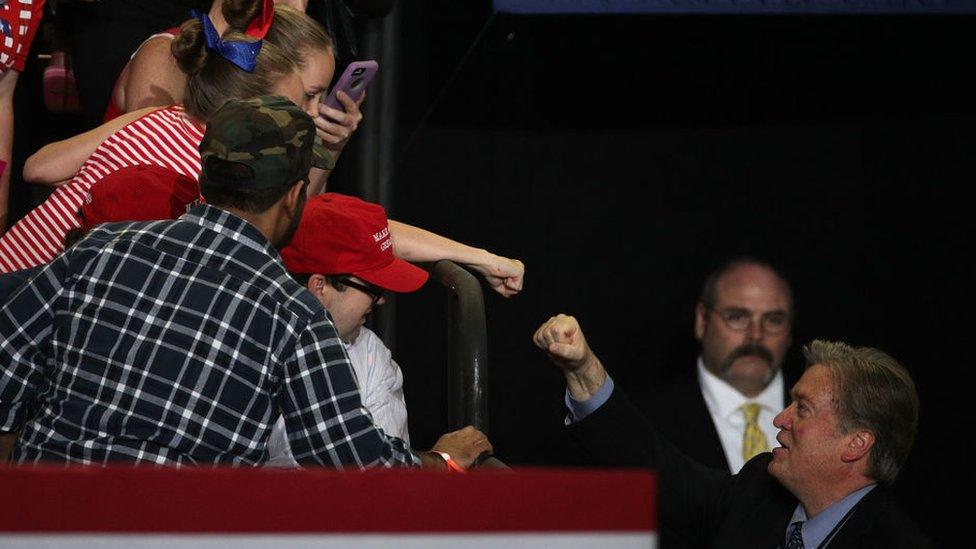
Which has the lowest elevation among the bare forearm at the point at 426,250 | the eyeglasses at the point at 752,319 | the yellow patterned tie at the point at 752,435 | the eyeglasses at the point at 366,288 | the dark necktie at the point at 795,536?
the yellow patterned tie at the point at 752,435

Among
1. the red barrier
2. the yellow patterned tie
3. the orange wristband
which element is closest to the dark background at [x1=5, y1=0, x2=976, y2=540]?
the yellow patterned tie

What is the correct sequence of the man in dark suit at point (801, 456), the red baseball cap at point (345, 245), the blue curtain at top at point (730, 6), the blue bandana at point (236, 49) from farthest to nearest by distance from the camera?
the blue curtain at top at point (730, 6) < the man in dark suit at point (801, 456) < the red baseball cap at point (345, 245) < the blue bandana at point (236, 49)

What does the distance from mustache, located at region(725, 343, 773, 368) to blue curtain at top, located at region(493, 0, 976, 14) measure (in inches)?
35.1

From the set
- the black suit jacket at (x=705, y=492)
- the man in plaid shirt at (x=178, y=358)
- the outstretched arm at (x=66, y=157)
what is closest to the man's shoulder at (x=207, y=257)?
the man in plaid shirt at (x=178, y=358)

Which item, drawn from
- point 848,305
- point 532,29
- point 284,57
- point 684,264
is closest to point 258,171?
point 284,57

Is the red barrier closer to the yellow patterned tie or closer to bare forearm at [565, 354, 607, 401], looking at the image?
bare forearm at [565, 354, 607, 401]

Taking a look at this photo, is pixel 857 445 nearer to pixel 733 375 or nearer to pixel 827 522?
pixel 827 522

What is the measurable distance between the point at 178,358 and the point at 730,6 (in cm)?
212

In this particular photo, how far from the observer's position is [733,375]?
3.96 metres

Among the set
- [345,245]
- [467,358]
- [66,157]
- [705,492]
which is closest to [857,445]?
[705,492]

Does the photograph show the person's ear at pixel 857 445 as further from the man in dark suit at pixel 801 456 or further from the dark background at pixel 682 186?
the dark background at pixel 682 186

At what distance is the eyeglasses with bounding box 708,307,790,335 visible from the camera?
4.01 metres

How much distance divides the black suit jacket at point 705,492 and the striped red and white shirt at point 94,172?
2.95ft

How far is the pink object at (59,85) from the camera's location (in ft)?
10.1
